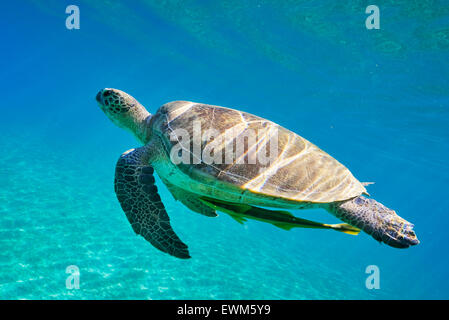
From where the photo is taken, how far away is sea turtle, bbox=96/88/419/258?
268cm

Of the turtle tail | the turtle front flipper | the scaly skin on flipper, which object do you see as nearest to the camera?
the turtle tail

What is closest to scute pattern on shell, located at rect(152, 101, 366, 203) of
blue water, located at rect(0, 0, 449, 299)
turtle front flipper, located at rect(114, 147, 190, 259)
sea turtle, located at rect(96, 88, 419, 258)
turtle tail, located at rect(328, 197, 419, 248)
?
sea turtle, located at rect(96, 88, 419, 258)

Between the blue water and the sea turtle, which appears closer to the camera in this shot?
the sea turtle

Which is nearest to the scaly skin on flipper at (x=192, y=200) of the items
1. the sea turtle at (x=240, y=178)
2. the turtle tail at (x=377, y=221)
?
the sea turtle at (x=240, y=178)

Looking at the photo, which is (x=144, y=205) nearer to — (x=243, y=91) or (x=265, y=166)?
(x=265, y=166)

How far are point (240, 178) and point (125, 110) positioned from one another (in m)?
2.44

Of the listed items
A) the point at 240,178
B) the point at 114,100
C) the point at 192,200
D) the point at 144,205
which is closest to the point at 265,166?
the point at 240,178

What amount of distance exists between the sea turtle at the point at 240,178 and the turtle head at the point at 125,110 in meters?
0.82

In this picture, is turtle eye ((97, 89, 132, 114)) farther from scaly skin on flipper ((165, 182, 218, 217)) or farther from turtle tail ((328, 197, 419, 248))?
turtle tail ((328, 197, 419, 248))

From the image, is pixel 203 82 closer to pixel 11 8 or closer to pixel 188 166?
pixel 11 8

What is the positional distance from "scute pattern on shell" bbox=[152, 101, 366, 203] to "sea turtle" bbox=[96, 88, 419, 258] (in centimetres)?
1

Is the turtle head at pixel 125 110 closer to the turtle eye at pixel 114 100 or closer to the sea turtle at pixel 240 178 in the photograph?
the turtle eye at pixel 114 100

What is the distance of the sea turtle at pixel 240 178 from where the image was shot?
2678 millimetres

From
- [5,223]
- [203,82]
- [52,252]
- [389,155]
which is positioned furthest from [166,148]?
[389,155]
